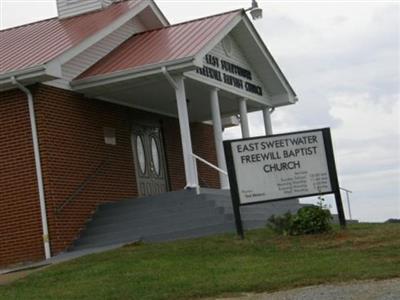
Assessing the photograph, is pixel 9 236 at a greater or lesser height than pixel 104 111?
lesser

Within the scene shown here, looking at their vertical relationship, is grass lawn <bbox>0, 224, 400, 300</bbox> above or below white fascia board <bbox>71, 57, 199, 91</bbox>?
below

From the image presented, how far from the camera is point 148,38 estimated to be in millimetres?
19094

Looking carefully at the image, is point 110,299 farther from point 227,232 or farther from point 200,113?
point 200,113

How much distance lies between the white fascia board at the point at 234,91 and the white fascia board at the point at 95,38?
210 cm

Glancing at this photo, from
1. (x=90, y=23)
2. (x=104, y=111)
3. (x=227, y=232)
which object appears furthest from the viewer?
(x=90, y=23)

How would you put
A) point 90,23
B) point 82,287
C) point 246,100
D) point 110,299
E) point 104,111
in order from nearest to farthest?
point 110,299, point 82,287, point 104,111, point 90,23, point 246,100

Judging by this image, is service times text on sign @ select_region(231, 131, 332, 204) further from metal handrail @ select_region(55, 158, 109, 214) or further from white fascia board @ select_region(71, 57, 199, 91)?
metal handrail @ select_region(55, 158, 109, 214)

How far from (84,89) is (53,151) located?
1.58 metres

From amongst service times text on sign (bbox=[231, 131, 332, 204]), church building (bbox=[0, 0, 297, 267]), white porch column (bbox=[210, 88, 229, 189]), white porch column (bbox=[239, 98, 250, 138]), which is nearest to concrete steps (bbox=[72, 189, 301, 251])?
church building (bbox=[0, 0, 297, 267])

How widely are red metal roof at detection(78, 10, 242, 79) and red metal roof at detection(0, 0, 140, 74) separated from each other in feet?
2.25

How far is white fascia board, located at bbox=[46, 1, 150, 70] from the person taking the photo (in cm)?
1546

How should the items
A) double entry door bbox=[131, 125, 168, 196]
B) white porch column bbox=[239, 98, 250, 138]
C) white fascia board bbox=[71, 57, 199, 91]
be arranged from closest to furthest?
1. white fascia board bbox=[71, 57, 199, 91]
2. double entry door bbox=[131, 125, 168, 196]
3. white porch column bbox=[239, 98, 250, 138]

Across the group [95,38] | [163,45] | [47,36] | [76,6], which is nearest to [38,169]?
[95,38]

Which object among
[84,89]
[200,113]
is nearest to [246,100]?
[200,113]
